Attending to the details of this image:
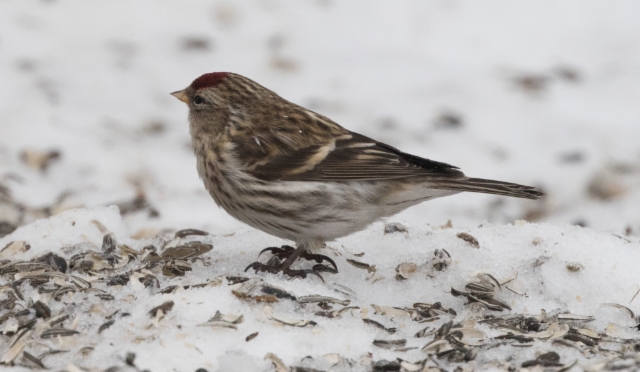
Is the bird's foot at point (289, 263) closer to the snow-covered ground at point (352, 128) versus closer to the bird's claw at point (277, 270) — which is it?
the bird's claw at point (277, 270)

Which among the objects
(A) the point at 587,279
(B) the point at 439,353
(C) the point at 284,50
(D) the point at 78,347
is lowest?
(D) the point at 78,347

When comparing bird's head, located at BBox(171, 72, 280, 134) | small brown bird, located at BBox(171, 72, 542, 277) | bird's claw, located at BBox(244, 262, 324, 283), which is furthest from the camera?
bird's head, located at BBox(171, 72, 280, 134)

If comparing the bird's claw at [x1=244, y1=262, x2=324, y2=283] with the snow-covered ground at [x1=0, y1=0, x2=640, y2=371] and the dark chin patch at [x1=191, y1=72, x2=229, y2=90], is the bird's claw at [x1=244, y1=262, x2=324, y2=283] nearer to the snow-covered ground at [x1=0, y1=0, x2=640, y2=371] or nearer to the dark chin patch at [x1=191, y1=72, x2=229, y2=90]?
the snow-covered ground at [x1=0, y1=0, x2=640, y2=371]

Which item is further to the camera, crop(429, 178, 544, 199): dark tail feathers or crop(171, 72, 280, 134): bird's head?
crop(171, 72, 280, 134): bird's head

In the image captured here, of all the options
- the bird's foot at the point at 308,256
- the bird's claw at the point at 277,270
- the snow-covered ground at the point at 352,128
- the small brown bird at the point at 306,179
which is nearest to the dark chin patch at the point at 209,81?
the small brown bird at the point at 306,179

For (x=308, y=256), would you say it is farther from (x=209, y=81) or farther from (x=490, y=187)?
(x=209, y=81)

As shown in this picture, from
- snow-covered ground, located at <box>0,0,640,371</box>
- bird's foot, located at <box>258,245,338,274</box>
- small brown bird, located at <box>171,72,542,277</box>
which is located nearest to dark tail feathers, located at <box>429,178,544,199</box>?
small brown bird, located at <box>171,72,542,277</box>

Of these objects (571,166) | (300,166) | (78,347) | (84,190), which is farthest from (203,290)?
(571,166)

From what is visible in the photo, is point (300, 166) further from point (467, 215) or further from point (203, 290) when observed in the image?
point (467, 215)
